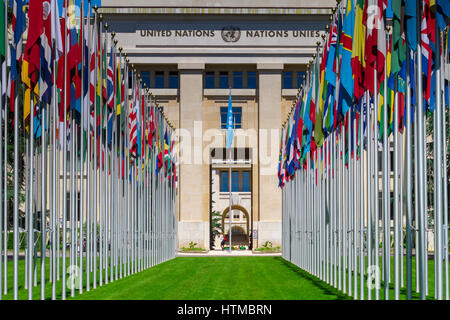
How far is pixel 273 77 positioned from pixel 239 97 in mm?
4169

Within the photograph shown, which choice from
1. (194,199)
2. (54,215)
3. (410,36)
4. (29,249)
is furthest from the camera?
(194,199)

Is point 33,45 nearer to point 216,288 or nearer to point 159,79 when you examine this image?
point 216,288

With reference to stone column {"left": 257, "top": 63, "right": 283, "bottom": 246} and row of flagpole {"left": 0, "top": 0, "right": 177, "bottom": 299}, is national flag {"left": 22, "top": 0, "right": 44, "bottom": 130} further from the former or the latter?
stone column {"left": 257, "top": 63, "right": 283, "bottom": 246}

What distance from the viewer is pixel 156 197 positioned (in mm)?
42938

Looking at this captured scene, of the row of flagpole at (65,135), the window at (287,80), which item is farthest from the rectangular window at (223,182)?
the row of flagpole at (65,135)

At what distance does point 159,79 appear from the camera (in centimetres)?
7219

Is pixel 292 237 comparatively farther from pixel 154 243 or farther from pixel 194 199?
pixel 194 199

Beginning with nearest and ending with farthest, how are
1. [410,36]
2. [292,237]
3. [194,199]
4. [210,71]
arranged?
[410,36] < [292,237] < [194,199] < [210,71]

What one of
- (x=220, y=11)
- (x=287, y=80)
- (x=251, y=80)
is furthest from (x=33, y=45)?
(x=251, y=80)

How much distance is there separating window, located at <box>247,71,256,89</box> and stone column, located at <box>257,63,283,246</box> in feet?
8.05

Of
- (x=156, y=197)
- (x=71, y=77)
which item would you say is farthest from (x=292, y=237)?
(x=71, y=77)

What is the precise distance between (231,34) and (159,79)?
26.9 ft

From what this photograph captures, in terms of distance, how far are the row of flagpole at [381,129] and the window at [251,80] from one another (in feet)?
128

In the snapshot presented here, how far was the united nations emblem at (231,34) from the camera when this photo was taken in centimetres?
6944
